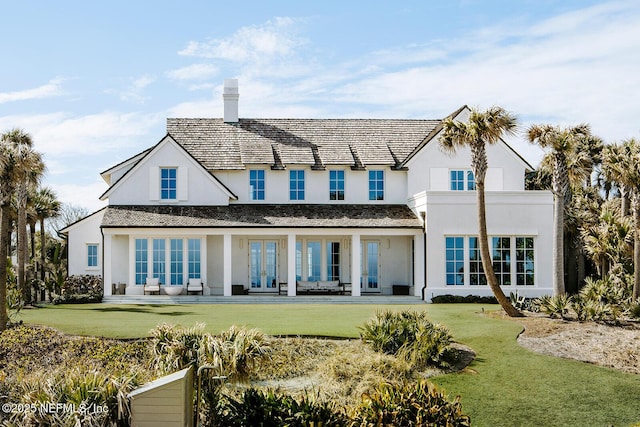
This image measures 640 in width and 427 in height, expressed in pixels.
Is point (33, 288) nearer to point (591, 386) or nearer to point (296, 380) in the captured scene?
point (296, 380)

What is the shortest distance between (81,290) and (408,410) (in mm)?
23398

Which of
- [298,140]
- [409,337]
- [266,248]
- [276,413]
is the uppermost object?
[298,140]

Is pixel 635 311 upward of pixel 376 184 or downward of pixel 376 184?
downward

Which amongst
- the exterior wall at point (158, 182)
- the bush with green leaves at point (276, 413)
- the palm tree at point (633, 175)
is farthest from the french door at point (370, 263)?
the bush with green leaves at point (276, 413)

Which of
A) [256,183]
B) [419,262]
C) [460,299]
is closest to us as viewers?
[460,299]

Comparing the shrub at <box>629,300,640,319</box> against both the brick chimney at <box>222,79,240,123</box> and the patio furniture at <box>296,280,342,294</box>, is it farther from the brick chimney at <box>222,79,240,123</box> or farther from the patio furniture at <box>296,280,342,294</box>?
the brick chimney at <box>222,79,240,123</box>

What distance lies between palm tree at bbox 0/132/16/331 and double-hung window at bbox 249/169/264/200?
13386 mm

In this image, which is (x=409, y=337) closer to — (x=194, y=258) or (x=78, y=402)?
(x=78, y=402)

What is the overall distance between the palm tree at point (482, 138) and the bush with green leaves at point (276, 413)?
1248cm

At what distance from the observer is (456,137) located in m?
25.0

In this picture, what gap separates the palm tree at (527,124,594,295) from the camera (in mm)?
25391

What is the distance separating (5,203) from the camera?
898 inches

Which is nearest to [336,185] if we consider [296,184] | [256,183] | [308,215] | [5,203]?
[296,184]

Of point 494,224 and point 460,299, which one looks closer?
point 460,299
